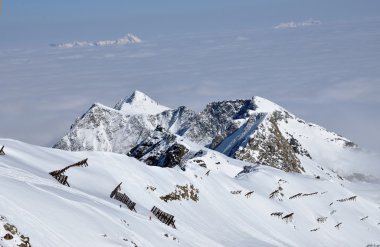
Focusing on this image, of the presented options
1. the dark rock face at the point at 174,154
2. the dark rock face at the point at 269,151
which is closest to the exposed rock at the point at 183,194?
the dark rock face at the point at 174,154

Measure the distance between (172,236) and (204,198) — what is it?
23419 mm

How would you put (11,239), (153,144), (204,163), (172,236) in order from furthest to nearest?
(153,144) → (204,163) → (172,236) → (11,239)

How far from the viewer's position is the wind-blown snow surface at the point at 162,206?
2239 cm

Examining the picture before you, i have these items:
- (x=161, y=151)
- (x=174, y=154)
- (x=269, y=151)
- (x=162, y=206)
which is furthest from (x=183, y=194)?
(x=269, y=151)

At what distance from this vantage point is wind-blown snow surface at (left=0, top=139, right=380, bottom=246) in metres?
22.4

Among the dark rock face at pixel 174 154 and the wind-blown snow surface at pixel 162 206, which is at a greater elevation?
the dark rock face at pixel 174 154

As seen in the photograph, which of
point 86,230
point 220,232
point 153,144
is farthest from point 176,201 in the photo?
point 153,144

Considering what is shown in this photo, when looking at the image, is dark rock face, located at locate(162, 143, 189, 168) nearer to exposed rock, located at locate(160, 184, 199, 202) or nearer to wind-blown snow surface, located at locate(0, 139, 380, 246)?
wind-blown snow surface, located at locate(0, 139, 380, 246)

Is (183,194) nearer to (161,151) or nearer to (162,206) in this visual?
(162,206)

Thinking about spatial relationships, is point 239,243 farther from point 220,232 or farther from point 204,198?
point 204,198

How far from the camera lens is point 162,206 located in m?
42.3

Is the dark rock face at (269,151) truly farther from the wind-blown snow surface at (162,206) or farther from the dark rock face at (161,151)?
the wind-blown snow surface at (162,206)

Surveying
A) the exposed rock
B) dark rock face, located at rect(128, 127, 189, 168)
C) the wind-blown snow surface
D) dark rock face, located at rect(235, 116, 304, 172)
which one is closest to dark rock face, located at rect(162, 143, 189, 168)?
dark rock face, located at rect(128, 127, 189, 168)

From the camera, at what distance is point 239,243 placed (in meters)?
39.4
